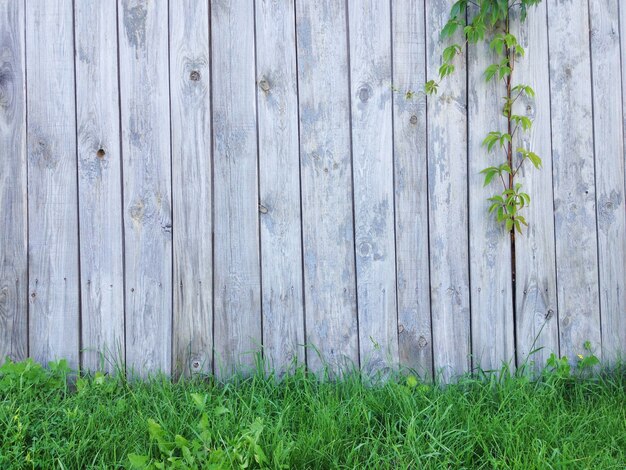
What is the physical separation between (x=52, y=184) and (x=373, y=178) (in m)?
1.39

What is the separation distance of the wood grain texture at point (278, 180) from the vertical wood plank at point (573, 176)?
1182 mm

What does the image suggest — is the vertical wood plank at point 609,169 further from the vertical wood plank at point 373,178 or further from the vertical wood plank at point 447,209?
the vertical wood plank at point 373,178

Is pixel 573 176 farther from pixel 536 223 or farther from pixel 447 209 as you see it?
pixel 447 209

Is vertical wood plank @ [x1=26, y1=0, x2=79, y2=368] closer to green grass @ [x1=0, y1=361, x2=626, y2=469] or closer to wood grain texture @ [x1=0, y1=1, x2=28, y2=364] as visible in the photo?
wood grain texture @ [x1=0, y1=1, x2=28, y2=364]

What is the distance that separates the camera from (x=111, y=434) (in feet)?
6.73

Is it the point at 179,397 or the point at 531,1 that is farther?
the point at 531,1

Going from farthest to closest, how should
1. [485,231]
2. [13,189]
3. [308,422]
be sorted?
1. [485,231]
2. [13,189]
3. [308,422]

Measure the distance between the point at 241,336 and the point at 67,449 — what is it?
2.76 feet

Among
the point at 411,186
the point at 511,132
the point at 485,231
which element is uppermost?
the point at 511,132

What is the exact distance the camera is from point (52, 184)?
2.57m

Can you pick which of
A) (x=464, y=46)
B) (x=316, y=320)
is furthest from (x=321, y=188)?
(x=464, y=46)

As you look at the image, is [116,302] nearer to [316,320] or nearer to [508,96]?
[316,320]

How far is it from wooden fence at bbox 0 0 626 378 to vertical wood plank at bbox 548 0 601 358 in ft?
0.06

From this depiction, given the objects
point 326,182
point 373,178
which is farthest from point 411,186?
point 326,182
